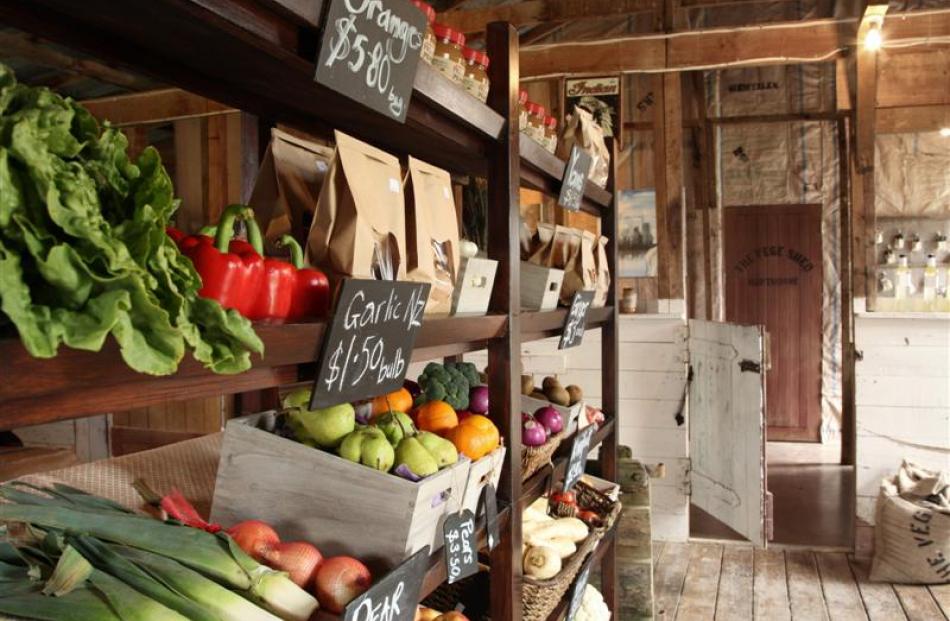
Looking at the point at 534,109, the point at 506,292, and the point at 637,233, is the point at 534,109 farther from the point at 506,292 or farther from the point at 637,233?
the point at 637,233

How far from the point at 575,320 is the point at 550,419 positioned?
30cm

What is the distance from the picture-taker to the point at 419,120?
4.44 feet

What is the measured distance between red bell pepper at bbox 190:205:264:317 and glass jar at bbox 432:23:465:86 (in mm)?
708

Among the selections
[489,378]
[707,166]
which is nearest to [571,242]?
[489,378]

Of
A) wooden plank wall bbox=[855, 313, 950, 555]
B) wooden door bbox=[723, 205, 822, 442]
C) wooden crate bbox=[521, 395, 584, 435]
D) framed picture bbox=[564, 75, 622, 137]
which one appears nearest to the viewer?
wooden crate bbox=[521, 395, 584, 435]

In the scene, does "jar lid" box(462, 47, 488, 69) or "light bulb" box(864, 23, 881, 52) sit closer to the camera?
"jar lid" box(462, 47, 488, 69)

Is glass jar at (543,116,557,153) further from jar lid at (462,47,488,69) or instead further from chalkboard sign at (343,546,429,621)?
chalkboard sign at (343,546,429,621)

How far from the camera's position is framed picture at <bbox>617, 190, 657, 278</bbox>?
471 cm

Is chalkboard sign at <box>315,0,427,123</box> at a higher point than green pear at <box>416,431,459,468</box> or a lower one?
higher

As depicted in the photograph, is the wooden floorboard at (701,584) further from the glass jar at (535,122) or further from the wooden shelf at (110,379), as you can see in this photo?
the wooden shelf at (110,379)

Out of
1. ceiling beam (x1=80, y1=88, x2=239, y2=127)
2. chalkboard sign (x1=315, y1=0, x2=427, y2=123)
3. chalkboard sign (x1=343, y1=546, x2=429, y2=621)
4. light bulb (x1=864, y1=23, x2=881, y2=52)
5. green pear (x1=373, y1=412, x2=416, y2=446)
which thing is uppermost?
light bulb (x1=864, y1=23, x2=881, y2=52)

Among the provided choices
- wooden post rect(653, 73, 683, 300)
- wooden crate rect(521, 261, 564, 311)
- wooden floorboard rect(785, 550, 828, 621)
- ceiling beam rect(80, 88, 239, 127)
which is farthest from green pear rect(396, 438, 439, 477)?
ceiling beam rect(80, 88, 239, 127)

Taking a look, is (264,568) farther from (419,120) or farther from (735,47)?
(735,47)

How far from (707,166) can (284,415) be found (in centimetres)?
650
